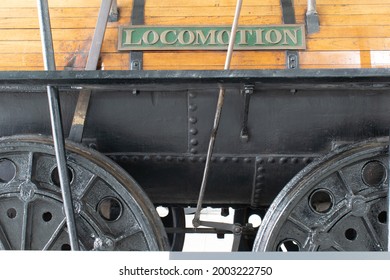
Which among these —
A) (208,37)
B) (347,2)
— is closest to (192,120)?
(208,37)

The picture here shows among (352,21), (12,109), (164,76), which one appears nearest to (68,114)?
(12,109)

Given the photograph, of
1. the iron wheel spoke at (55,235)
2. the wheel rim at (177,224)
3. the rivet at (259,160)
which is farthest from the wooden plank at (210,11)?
the wheel rim at (177,224)

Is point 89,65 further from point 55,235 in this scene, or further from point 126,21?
point 55,235

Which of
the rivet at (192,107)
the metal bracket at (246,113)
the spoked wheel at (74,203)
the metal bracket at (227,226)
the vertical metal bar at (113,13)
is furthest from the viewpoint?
the metal bracket at (227,226)

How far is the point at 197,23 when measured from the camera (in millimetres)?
3332

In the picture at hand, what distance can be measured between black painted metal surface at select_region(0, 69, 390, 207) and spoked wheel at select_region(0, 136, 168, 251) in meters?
0.23

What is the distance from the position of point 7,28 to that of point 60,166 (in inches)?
39.9

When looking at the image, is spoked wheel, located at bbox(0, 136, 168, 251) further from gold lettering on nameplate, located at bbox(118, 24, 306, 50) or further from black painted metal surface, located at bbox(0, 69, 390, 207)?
gold lettering on nameplate, located at bbox(118, 24, 306, 50)

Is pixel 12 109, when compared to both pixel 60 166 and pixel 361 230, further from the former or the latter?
pixel 361 230

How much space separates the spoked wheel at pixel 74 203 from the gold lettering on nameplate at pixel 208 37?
0.66 metres

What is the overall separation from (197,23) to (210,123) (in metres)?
0.56

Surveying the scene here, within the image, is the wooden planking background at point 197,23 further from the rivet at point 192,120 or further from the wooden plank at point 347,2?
the rivet at point 192,120

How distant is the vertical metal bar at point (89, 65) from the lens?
3.22m

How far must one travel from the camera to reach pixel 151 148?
3432 millimetres
